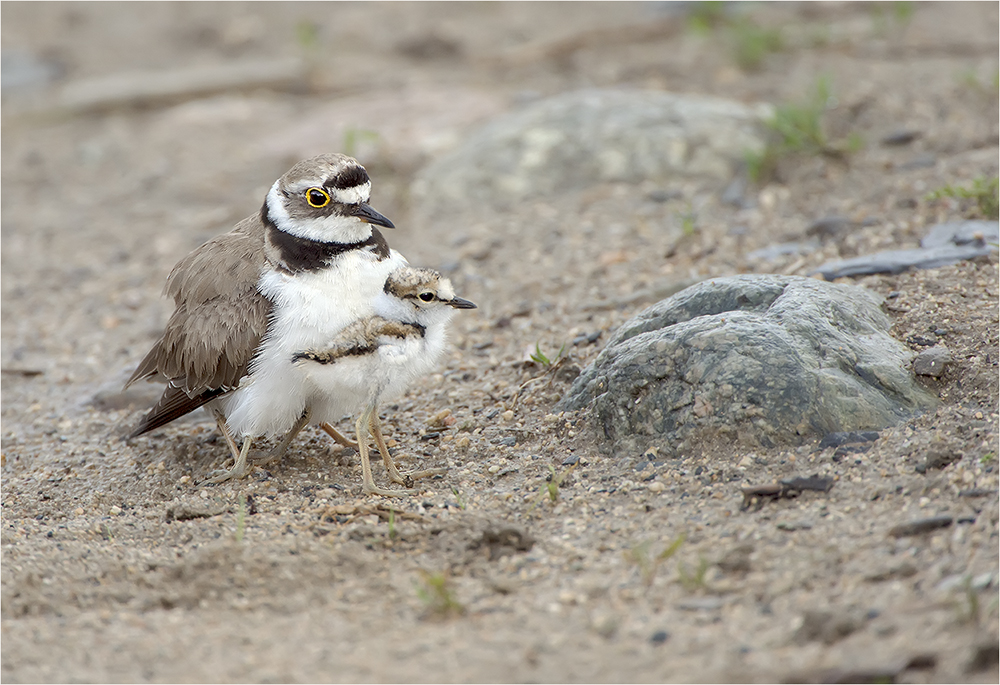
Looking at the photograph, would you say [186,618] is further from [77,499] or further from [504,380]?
[504,380]

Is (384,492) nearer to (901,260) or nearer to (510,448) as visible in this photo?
(510,448)

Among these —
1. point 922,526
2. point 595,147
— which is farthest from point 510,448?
point 595,147

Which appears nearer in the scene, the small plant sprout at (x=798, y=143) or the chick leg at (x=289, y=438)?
the chick leg at (x=289, y=438)

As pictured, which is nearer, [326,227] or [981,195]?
[326,227]

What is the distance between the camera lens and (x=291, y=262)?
4941 mm

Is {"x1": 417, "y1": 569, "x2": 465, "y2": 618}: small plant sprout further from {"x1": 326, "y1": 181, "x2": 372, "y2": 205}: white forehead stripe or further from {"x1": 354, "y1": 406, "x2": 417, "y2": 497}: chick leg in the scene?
{"x1": 326, "y1": 181, "x2": 372, "y2": 205}: white forehead stripe

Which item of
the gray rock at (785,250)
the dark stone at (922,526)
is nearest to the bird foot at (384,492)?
the dark stone at (922,526)

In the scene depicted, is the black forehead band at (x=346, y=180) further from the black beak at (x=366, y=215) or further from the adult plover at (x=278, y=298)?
the black beak at (x=366, y=215)

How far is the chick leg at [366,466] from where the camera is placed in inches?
183

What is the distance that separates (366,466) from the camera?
4.72 m

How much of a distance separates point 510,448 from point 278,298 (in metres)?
1.28

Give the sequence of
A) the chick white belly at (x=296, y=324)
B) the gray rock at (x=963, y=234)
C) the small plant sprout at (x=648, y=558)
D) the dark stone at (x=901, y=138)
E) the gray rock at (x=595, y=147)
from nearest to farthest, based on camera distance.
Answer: the small plant sprout at (x=648, y=558) → the chick white belly at (x=296, y=324) → the gray rock at (x=963, y=234) → the dark stone at (x=901, y=138) → the gray rock at (x=595, y=147)

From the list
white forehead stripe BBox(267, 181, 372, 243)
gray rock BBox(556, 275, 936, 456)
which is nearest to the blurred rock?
white forehead stripe BBox(267, 181, 372, 243)

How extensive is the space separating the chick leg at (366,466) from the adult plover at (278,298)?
0.29 meters
